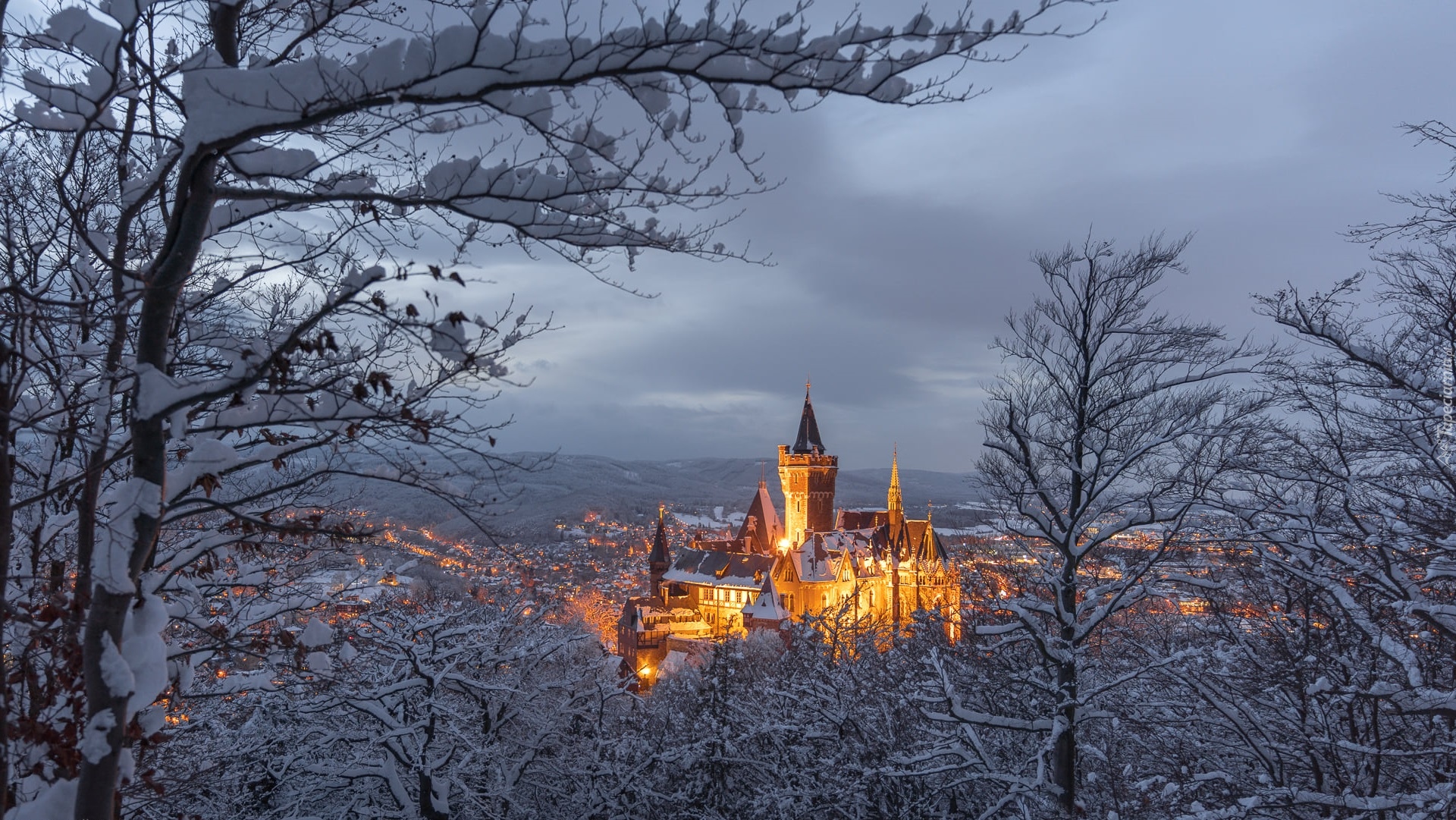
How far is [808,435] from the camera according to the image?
218 feet

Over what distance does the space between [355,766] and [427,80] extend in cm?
1017

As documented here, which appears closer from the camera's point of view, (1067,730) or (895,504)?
(1067,730)

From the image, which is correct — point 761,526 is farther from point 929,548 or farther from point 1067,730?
point 1067,730

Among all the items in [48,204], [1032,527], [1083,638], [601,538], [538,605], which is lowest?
[601,538]

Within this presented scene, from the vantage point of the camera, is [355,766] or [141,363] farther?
[355,766]

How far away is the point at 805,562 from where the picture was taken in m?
55.2

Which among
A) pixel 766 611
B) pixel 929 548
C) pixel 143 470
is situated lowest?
pixel 766 611

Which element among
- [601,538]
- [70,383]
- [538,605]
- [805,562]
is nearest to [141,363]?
[70,383]

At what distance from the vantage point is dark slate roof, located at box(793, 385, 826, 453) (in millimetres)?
65688

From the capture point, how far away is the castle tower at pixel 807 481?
213 feet

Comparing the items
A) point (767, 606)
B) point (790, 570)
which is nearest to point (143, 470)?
point (767, 606)

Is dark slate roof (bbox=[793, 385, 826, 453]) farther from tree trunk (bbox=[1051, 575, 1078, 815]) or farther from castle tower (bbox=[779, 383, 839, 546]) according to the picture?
tree trunk (bbox=[1051, 575, 1078, 815])

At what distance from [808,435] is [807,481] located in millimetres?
4274

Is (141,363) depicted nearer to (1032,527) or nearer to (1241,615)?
(1032,527)
